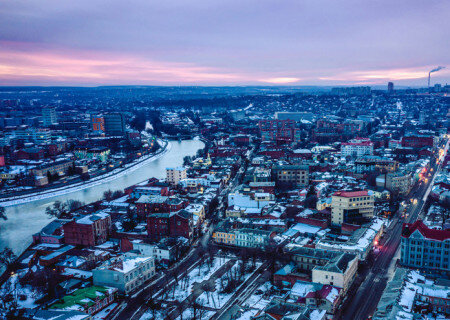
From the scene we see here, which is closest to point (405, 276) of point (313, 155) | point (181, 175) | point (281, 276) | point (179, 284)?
point (281, 276)

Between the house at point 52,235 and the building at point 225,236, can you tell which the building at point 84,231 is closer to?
the house at point 52,235

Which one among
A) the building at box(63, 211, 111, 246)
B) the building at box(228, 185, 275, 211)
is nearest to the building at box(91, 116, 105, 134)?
the building at box(228, 185, 275, 211)

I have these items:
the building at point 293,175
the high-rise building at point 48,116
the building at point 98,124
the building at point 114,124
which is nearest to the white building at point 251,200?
the building at point 293,175

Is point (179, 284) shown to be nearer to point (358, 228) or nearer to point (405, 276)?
point (405, 276)

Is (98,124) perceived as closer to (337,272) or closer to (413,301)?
(337,272)

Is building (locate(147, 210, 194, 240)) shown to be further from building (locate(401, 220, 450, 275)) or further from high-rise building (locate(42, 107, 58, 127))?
high-rise building (locate(42, 107, 58, 127))

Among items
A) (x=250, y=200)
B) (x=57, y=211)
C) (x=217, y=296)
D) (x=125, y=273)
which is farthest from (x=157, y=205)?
(x=217, y=296)
